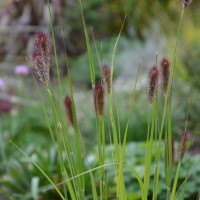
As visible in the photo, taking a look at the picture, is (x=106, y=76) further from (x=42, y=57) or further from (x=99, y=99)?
(x=42, y=57)

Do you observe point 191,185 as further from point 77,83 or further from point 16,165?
point 77,83

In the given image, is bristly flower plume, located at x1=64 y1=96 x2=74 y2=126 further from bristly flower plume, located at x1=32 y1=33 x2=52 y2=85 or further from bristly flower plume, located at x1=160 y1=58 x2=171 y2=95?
bristly flower plume, located at x1=160 y1=58 x2=171 y2=95

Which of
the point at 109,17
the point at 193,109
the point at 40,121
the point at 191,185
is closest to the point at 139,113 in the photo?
the point at 193,109

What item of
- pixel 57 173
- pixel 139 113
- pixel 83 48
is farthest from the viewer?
pixel 83 48

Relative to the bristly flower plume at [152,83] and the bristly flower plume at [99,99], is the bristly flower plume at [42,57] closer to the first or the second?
the bristly flower plume at [99,99]

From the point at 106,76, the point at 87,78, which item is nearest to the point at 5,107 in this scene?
the point at 87,78
